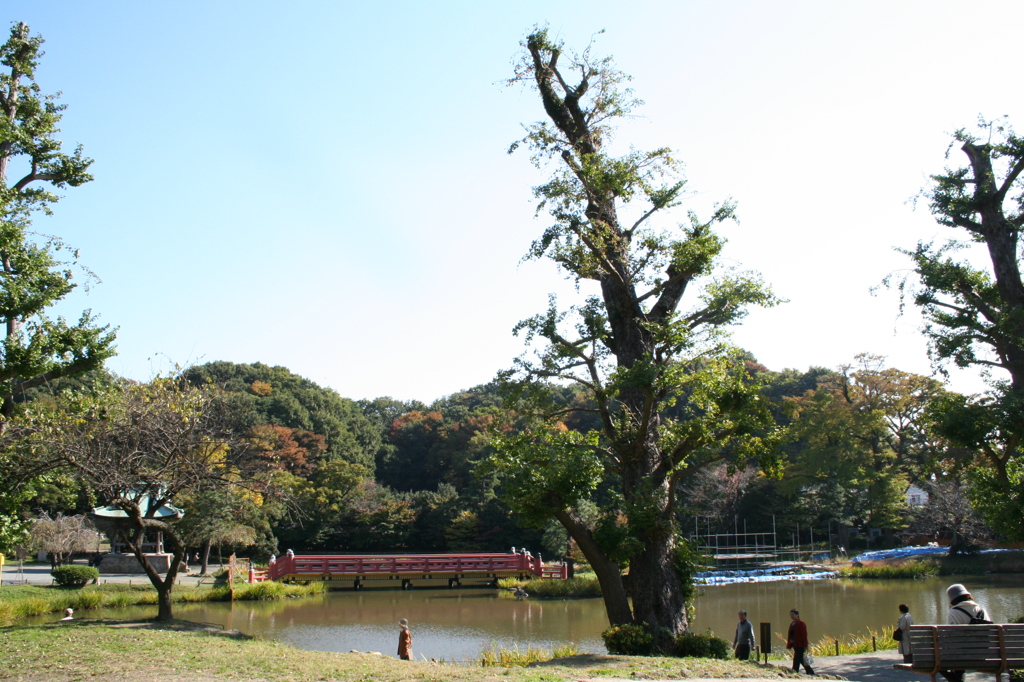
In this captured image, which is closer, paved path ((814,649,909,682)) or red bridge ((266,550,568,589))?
paved path ((814,649,909,682))

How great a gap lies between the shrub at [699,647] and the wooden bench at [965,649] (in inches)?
152

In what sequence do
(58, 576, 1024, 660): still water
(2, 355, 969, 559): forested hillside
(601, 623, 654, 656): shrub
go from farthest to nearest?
(2, 355, 969, 559): forested hillside < (58, 576, 1024, 660): still water < (601, 623, 654, 656): shrub

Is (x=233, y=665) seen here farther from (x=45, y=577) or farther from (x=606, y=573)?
(x=45, y=577)

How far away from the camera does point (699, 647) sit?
33.5 feet

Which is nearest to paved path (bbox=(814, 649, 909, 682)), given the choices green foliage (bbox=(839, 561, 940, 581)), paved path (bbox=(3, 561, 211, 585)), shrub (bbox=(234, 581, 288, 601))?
green foliage (bbox=(839, 561, 940, 581))

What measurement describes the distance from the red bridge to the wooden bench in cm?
2112

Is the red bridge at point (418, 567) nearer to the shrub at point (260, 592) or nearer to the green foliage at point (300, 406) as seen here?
the shrub at point (260, 592)

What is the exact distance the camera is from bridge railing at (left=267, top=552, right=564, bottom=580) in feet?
89.0

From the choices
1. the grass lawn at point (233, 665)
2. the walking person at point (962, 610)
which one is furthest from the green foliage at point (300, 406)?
the walking person at point (962, 610)

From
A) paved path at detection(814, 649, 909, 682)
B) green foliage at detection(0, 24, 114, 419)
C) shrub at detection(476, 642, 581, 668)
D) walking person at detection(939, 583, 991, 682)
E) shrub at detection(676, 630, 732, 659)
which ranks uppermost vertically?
green foliage at detection(0, 24, 114, 419)

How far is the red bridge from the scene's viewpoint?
2709 cm

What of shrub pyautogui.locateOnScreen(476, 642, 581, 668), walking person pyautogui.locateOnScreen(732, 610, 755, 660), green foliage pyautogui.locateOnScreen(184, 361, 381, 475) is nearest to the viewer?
walking person pyautogui.locateOnScreen(732, 610, 755, 660)

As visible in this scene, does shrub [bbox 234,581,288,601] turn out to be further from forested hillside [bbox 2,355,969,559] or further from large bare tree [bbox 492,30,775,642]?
large bare tree [bbox 492,30,775,642]

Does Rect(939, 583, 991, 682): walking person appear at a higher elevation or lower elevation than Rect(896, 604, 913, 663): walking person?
higher
